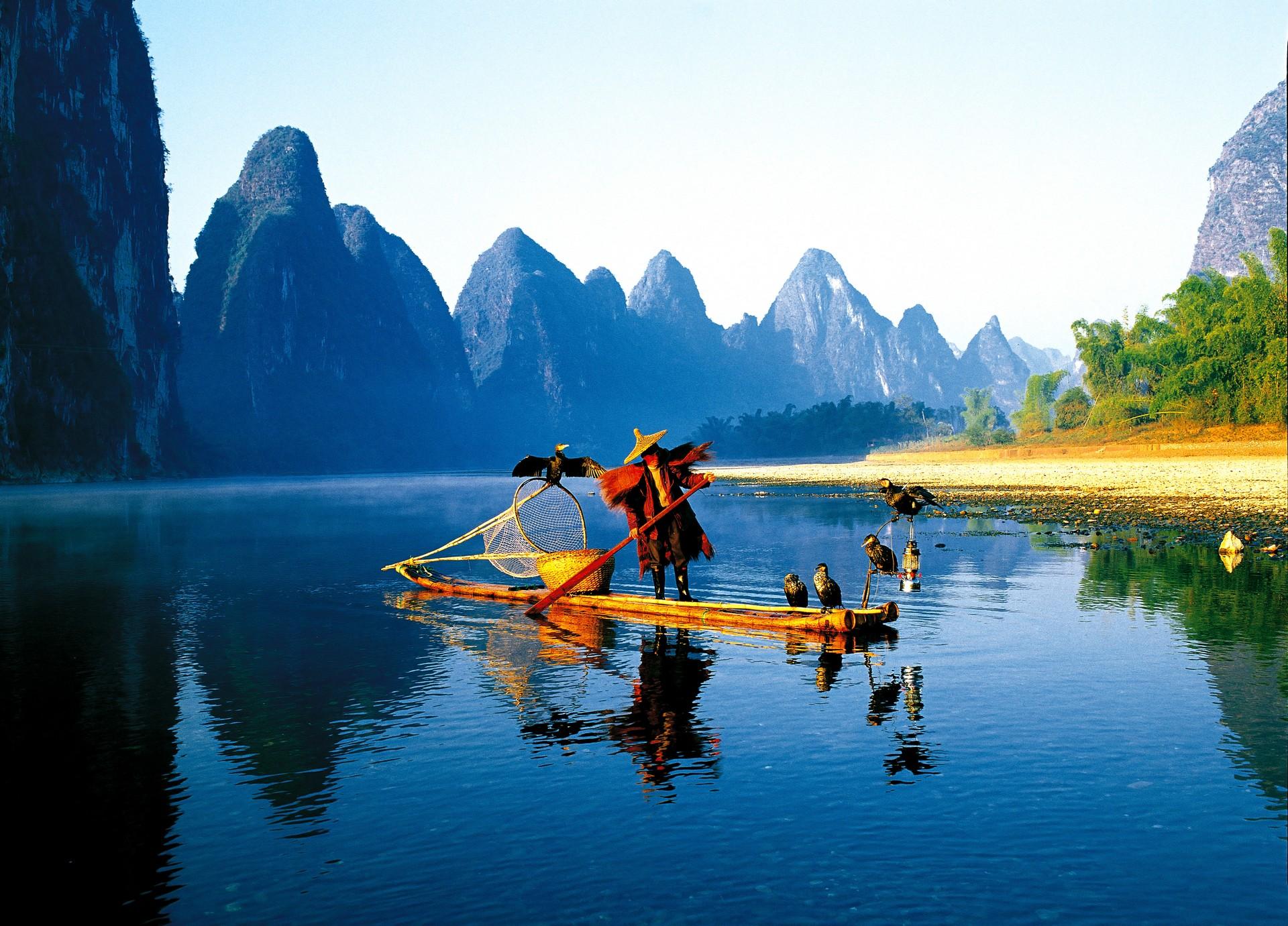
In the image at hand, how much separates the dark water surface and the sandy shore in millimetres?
14634

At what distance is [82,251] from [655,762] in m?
123

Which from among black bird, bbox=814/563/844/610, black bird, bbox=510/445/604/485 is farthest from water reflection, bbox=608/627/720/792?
black bird, bbox=510/445/604/485

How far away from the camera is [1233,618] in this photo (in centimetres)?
1623

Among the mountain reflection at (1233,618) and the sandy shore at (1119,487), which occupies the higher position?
the sandy shore at (1119,487)

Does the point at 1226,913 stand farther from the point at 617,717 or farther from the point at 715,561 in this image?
the point at 715,561

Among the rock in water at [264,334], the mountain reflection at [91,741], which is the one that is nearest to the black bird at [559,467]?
the mountain reflection at [91,741]

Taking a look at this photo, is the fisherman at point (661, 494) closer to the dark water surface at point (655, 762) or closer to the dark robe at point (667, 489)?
the dark robe at point (667, 489)

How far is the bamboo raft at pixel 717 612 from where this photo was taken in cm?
1447

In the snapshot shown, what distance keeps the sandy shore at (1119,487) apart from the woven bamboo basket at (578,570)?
17.9 meters

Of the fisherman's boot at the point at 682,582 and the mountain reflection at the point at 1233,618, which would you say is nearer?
the mountain reflection at the point at 1233,618

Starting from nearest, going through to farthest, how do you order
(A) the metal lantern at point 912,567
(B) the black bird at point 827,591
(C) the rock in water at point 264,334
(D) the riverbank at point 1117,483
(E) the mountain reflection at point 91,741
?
(E) the mountain reflection at point 91,741
(A) the metal lantern at point 912,567
(B) the black bird at point 827,591
(D) the riverbank at point 1117,483
(C) the rock in water at point 264,334

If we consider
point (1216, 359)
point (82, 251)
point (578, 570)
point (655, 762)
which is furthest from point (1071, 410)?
point (82, 251)

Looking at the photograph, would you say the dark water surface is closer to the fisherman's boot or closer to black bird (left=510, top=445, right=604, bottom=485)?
the fisherman's boot

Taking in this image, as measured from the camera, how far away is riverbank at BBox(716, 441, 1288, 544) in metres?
32.2
